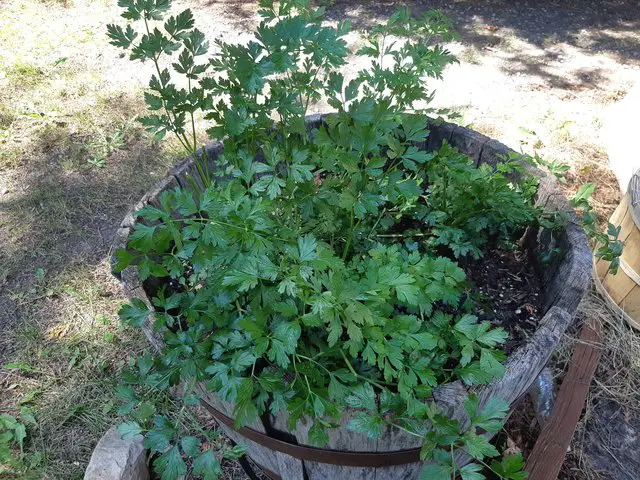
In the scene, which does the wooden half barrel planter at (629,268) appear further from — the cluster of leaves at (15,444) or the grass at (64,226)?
the cluster of leaves at (15,444)

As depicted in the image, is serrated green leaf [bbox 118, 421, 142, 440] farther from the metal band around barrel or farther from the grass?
the grass

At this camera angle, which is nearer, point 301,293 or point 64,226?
point 301,293

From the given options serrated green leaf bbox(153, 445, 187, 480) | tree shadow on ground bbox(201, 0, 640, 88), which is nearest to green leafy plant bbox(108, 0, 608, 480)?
serrated green leaf bbox(153, 445, 187, 480)

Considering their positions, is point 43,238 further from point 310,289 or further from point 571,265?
point 571,265

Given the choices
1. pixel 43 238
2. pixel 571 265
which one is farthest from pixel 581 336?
pixel 43 238

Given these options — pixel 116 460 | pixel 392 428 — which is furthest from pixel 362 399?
pixel 116 460

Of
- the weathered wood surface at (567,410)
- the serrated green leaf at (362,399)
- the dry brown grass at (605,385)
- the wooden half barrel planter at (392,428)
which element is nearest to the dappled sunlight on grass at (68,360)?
the wooden half barrel planter at (392,428)

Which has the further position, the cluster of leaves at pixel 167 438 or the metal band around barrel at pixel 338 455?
the metal band around barrel at pixel 338 455

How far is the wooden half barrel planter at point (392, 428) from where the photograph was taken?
1.16 m

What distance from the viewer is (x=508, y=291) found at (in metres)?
1.67

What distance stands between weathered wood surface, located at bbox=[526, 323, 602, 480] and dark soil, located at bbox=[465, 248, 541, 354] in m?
0.57

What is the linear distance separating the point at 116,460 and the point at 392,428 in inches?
46.9

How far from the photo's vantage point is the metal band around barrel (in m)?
1.21

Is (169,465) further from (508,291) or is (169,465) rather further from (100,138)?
(100,138)
